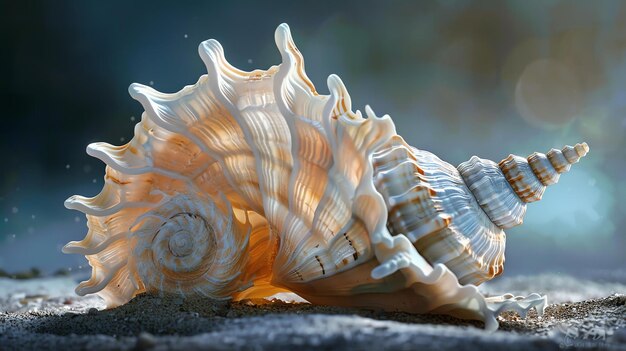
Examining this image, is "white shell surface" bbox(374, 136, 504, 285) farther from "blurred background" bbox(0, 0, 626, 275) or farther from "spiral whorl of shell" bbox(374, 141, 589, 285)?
"blurred background" bbox(0, 0, 626, 275)

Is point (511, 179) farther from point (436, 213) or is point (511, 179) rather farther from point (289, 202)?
point (289, 202)

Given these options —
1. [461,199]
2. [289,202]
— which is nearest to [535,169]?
[461,199]

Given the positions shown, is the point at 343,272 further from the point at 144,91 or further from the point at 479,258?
the point at 144,91

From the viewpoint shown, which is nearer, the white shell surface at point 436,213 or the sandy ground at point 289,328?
the sandy ground at point 289,328

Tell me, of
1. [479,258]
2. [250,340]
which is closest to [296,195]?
[479,258]

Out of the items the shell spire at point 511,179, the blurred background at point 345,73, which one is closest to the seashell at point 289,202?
the shell spire at point 511,179

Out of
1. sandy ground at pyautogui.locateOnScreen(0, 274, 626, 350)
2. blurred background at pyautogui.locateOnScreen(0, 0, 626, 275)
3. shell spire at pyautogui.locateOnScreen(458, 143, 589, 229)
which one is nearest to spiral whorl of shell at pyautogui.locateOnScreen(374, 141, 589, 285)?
shell spire at pyautogui.locateOnScreen(458, 143, 589, 229)

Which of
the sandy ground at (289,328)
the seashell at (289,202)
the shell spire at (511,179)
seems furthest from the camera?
the shell spire at (511,179)

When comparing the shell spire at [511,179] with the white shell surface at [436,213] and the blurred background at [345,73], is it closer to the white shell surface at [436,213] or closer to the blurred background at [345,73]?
the white shell surface at [436,213]
